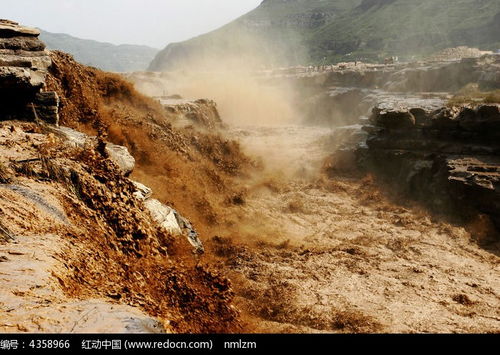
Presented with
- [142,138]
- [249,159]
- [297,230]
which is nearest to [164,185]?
[142,138]

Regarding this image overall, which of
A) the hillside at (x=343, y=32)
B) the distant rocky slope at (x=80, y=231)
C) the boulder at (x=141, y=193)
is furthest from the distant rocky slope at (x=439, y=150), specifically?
the hillside at (x=343, y=32)

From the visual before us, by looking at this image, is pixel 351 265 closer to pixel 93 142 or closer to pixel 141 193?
pixel 141 193

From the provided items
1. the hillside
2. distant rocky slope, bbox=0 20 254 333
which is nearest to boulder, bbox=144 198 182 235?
distant rocky slope, bbox=0 20 254 333

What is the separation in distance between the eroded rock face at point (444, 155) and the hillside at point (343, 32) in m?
63.5

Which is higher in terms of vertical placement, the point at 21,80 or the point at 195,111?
the point at 21,80

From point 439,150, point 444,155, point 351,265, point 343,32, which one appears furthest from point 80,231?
point 343,32

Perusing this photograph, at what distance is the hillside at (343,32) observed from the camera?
279ft

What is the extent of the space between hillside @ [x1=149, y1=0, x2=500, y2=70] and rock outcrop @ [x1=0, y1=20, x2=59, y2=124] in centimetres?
7951

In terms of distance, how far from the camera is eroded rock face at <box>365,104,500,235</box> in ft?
53.1

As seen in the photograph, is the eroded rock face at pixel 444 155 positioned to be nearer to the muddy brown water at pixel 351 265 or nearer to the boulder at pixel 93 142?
the muddy brown water at pixel 351 265

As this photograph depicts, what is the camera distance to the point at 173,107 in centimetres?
2405

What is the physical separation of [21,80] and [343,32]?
122 m

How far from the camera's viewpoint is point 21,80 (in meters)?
10.1
